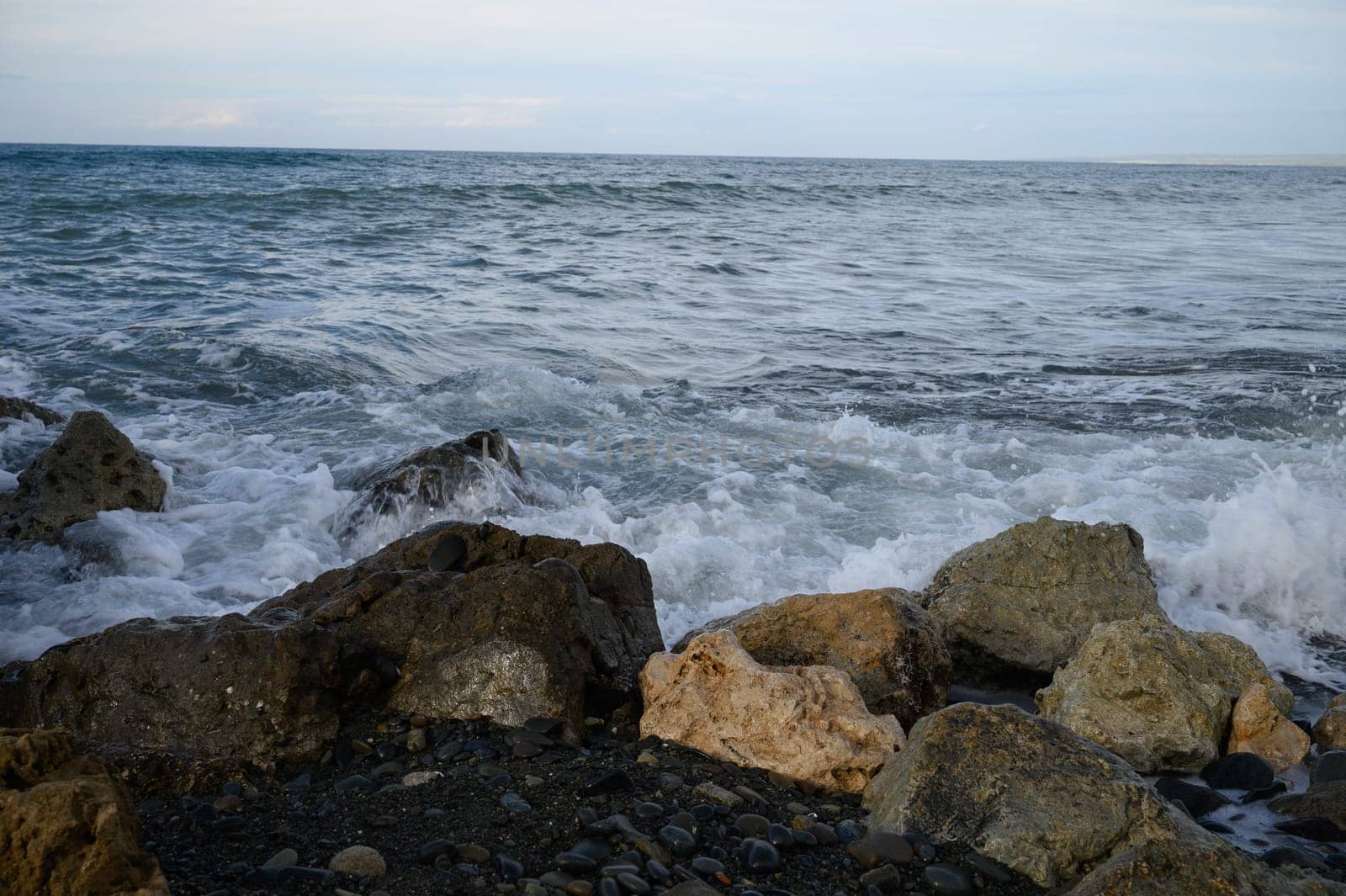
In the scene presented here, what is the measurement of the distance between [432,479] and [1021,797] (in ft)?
13.6

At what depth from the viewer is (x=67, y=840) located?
A: 6.42 ft

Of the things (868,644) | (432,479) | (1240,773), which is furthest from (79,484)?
(1240,773)

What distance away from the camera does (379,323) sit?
11461 mm

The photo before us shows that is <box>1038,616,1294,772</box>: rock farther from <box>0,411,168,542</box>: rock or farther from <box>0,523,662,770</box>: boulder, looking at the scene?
<box>0,411,168,542</box>: rock

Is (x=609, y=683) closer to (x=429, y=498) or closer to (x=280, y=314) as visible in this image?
(x=429, y=498)

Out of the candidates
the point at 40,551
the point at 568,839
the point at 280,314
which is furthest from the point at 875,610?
the point at 280,314

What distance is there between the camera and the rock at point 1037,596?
4387mm

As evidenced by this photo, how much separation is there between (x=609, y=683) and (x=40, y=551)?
11.2 feet

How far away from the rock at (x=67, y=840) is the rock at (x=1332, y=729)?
12.5ft

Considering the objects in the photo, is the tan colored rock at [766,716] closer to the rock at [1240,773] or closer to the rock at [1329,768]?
the rock at [1240,773]

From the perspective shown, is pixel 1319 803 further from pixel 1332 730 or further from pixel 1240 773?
pixel 1332 730

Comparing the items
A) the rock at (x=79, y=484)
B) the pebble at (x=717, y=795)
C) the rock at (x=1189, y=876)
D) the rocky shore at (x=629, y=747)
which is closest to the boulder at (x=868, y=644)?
the rocky shore at (x=629, y=747)

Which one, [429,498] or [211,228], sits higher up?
[211,228]

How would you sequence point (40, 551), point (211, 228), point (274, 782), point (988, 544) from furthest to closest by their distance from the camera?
point (211, 228) → point (40, 551) → point (988, 544) → point (274, 782)
